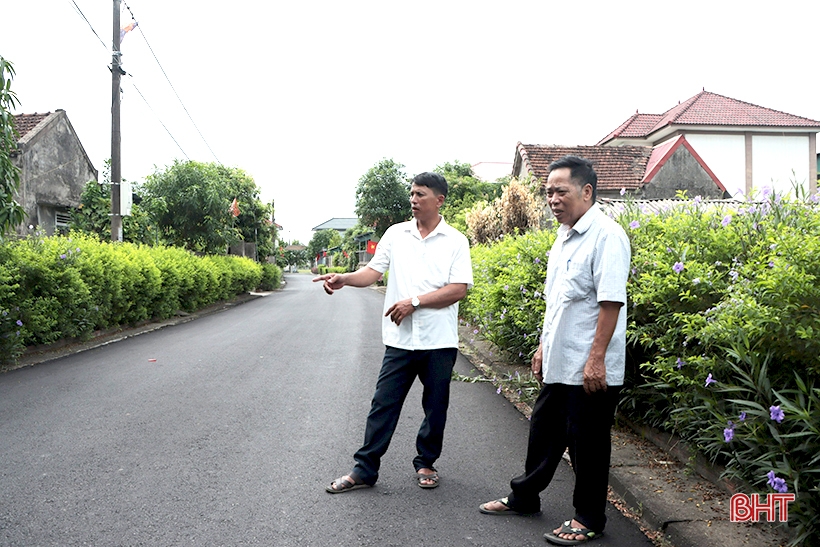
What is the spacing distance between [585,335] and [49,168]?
21535 millimetres

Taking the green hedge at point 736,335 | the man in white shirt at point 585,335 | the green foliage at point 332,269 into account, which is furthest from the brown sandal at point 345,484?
the green foliage at point 332,269

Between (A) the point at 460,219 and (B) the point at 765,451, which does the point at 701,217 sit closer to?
(B) the point at 765,451

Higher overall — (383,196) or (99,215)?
(383,196)

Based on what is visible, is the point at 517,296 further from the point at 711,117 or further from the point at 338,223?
the point at 338,223

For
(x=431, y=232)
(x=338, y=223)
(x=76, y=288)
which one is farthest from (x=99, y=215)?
(x=338, y=223)

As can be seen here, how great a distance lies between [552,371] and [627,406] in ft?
6.24

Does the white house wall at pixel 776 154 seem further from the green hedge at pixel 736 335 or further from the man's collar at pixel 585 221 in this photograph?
the man's collar at pixel 585 221

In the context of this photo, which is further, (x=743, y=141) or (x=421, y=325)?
(x=743, y=141)

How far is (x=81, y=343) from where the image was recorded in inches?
437

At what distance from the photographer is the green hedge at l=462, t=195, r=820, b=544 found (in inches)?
114

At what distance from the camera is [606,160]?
25.3 metres

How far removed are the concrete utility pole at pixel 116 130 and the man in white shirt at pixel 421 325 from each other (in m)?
13.6

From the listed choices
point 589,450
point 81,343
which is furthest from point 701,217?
point 81,343

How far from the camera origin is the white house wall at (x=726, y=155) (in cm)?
3528
